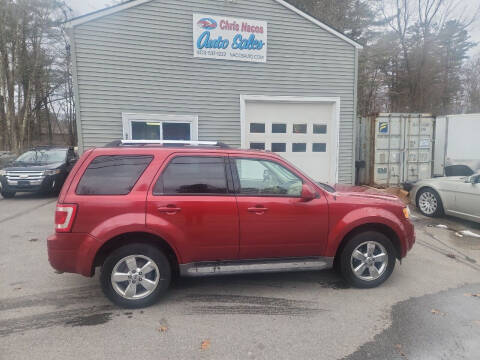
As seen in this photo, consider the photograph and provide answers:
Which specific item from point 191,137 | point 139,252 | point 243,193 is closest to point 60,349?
point 139,252

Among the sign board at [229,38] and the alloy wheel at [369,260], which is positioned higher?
the sign board at [229,38]

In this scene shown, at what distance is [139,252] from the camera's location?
3023mm

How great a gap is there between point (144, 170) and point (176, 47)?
245 inches

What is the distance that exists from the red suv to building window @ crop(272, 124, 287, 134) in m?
5.85

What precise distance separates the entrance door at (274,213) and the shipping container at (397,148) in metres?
7.40

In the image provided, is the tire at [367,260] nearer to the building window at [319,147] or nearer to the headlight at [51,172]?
the building window at [319,147]

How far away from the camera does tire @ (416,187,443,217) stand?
656 cm

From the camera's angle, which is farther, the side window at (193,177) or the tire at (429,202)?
the tire at (429,202)

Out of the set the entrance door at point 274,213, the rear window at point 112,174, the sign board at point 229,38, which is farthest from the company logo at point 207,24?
the rear window at point 112,174

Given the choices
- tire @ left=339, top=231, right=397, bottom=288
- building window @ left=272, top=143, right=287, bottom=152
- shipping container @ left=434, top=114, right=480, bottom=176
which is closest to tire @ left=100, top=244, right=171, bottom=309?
tire @ left=339, top=231, right=397, bottom=288

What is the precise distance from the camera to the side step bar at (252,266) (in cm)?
317

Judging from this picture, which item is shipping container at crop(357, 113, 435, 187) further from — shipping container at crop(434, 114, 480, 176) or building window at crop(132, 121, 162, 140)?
building window at crop(132, 121, 162, 140)

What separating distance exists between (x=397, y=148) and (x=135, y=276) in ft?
31.2

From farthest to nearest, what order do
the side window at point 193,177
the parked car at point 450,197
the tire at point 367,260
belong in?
the parked car at point 450,197, the tire at point 367,260, the side window at point 193,177
